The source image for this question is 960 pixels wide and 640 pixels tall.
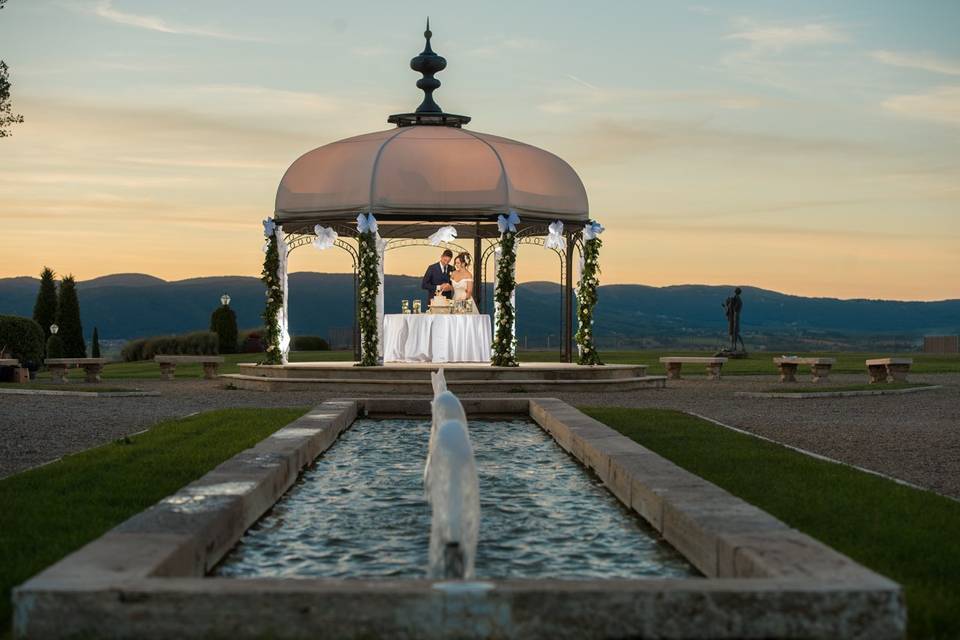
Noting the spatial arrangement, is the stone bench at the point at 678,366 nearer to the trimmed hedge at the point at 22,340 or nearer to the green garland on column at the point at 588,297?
the green garland on column at the point at 588,297

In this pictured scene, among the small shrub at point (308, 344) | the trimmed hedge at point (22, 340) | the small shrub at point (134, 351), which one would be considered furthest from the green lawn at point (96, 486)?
the small shrub at point (308, 344)

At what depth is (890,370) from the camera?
28.3 meters

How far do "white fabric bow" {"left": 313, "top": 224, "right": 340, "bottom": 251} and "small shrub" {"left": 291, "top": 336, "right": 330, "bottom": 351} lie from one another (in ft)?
74.0

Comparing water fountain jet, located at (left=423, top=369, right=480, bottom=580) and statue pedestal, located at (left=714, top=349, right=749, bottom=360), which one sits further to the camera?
statue pedestal, located at (left=714, top=349, right=749, bottom=360)

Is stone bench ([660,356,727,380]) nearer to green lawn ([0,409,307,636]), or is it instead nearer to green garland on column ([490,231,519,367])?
green garland on column ([490,231,519,367])

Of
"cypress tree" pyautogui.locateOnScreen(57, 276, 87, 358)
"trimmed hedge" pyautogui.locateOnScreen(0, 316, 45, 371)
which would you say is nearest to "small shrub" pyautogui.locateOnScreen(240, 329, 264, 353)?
"cypress tree" pyautogui.locateOnScreen(57, 276, 87, 358)

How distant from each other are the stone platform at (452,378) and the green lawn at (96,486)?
7.91m

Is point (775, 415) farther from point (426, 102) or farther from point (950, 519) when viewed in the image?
point (426, 102)

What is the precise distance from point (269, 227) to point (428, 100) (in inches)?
194

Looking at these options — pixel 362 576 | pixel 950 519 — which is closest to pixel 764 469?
pixel 950 519

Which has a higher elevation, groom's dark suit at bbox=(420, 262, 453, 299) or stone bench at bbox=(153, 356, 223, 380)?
groom's dark suit at bbox=(420, 262, 453, 299)

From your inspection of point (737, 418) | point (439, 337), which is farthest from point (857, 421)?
point (439, 337)

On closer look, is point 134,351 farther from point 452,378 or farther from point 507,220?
point 452,378

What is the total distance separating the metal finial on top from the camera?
1094 inches
